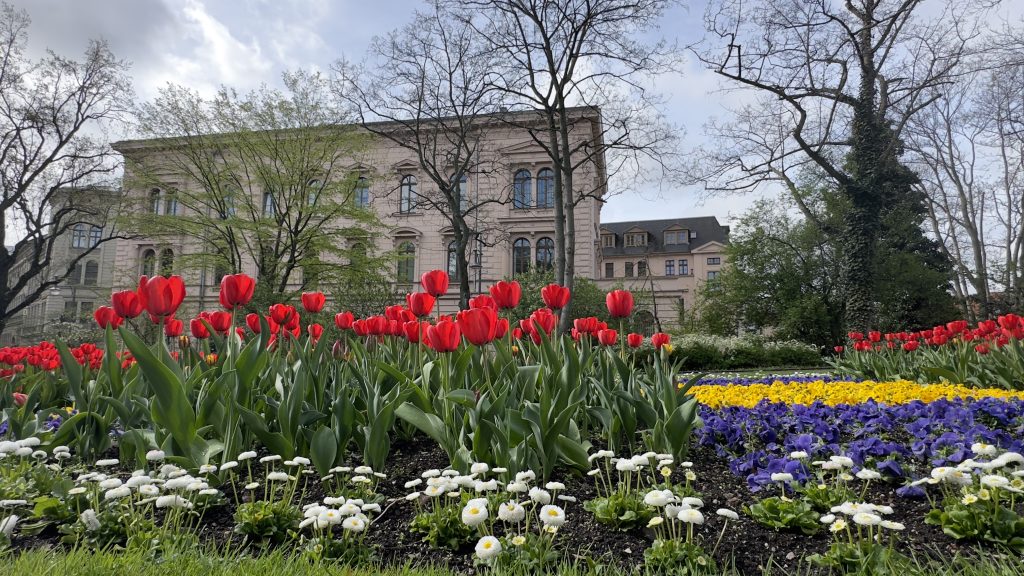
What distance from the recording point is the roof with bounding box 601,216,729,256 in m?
53.9

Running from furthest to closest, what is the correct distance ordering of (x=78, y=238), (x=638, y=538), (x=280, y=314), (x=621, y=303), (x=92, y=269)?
1. (x=92, y=269)
2. (x=78, y=238)
3. (x=280, y=314)
4. (x=621, y=303)
5. (x=638, y=538)

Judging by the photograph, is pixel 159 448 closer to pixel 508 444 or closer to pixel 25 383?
pixel 508 444

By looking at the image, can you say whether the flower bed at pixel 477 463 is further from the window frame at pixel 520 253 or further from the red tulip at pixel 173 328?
the window frame at pixel 520 253

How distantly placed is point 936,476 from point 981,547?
0.27 metres

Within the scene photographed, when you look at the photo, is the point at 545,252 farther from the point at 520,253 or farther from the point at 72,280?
the point at 72,280

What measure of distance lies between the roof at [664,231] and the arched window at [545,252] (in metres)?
19.5

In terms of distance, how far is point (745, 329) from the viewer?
26.2 m

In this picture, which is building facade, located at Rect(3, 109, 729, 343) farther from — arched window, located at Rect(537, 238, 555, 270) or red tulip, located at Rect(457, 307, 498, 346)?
red tulip, located at Rect(457, 307, 498, 346)

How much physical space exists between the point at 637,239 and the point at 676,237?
4508 millimetres

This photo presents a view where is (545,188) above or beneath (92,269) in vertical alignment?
above

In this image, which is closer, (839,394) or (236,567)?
(236,567)

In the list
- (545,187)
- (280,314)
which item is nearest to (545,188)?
(545,187)

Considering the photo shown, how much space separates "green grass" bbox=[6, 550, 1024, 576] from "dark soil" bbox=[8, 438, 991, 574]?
83 millimetres

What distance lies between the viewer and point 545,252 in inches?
1286
